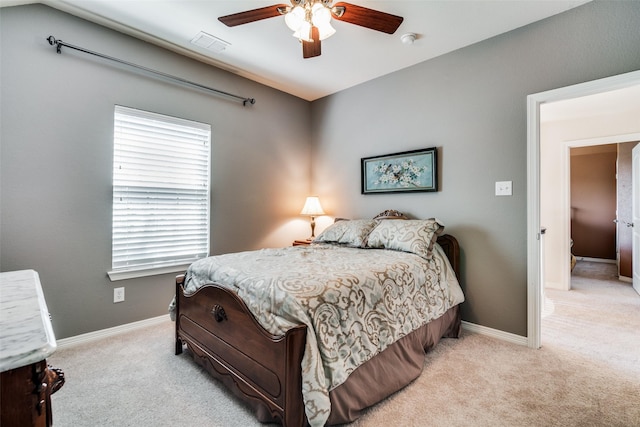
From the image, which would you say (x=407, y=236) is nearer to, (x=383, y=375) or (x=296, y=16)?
(x=383, y=375)

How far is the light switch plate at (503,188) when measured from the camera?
252 centimetres

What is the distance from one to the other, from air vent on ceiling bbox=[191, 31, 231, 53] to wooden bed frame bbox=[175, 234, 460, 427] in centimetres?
210

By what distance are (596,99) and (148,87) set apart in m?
4.73

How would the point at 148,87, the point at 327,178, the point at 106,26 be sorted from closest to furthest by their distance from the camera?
1. the point at 106,26
2. the point at 148,87
3. the point at 327,178

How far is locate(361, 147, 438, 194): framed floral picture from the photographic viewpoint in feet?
9.86

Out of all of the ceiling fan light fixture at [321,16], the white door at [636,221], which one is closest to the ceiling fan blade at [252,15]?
the ceiling fan light fixture at [321,16]

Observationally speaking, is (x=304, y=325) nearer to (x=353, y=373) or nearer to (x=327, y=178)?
(x=353, y=373)

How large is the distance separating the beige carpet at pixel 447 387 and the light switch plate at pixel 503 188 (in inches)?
49.5

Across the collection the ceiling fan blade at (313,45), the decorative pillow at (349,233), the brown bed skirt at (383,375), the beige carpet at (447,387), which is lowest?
the beige carpet at (447,387)

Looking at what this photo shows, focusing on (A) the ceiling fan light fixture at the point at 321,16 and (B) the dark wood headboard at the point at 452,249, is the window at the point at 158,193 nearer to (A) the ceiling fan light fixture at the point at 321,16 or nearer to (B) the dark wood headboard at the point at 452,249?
(A) the ceiling fan light fixture at the point at 321,16

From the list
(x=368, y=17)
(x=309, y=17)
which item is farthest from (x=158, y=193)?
(x=368, y=17)

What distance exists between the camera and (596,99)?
334 cm

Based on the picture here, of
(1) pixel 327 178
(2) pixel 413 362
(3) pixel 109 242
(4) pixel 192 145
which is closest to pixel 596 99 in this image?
(1) pixel 327 178

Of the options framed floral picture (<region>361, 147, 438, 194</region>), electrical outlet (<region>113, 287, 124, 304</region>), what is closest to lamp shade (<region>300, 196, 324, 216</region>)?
framed floral picture (<region>361, 147, 438, 194</region>)
